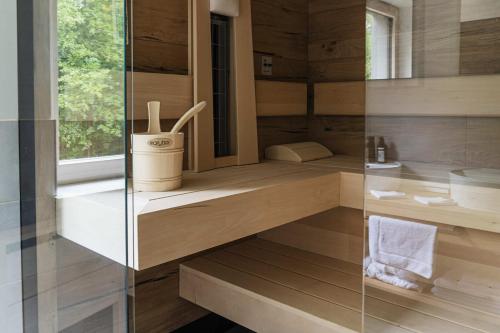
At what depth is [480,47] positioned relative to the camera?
101 centimetres

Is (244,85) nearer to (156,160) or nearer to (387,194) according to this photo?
(156,160)

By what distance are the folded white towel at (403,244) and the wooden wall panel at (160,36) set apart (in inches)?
39.0

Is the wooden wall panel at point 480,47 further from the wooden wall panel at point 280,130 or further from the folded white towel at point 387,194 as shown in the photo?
the wooden wall panel at point 280,130

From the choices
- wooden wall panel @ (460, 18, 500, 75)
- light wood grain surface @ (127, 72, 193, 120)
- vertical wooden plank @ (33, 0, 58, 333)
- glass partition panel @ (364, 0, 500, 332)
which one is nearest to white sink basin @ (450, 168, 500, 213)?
glass partition panel @ (364, 0, 500, 332)

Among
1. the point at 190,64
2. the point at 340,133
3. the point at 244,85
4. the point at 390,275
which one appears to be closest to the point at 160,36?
the point at 190,64

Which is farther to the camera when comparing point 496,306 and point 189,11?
point 189,11

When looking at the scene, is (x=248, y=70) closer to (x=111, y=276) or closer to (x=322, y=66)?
(x=322, y=66)

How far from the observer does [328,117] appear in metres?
2.32

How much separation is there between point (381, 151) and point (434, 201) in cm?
20

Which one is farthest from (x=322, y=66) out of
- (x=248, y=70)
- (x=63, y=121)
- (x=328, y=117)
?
(x=63, y=121)

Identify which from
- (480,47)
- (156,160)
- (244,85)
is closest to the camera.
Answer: (480,47)

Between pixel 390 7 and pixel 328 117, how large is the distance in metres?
1.16

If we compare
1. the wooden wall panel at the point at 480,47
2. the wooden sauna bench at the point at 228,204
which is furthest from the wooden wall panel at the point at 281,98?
the wooden wall panel at the point at 480,47

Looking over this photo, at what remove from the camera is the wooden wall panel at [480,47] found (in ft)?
3.23
